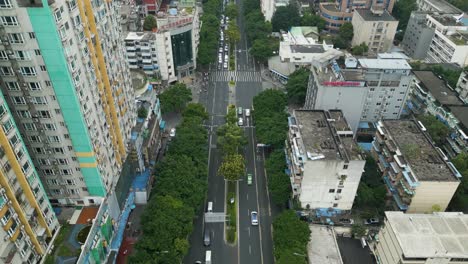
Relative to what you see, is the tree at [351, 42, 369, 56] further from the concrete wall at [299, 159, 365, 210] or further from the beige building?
the concrete wall at [299, 159, 365, 210]

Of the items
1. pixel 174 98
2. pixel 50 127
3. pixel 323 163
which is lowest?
pixel 174 98

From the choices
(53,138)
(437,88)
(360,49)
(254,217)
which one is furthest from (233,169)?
(360,49)

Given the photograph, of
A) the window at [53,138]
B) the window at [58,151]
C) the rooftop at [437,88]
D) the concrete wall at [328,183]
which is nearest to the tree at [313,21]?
the rooftop at [437,88]

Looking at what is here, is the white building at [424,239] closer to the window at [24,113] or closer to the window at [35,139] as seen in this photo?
the window at [35,139]

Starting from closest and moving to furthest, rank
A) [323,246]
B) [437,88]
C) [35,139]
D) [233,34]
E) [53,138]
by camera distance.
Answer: [35,139] → [53,138] → [323,246] → [437,88] → [233,34]

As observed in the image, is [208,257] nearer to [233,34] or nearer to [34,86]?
[34,86]

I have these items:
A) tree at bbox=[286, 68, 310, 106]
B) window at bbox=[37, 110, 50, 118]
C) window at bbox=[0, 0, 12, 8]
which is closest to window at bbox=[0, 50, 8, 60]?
window at bbox=[0, 0, 12, 8]

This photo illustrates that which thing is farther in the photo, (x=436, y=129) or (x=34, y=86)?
(x=436, y=129)
